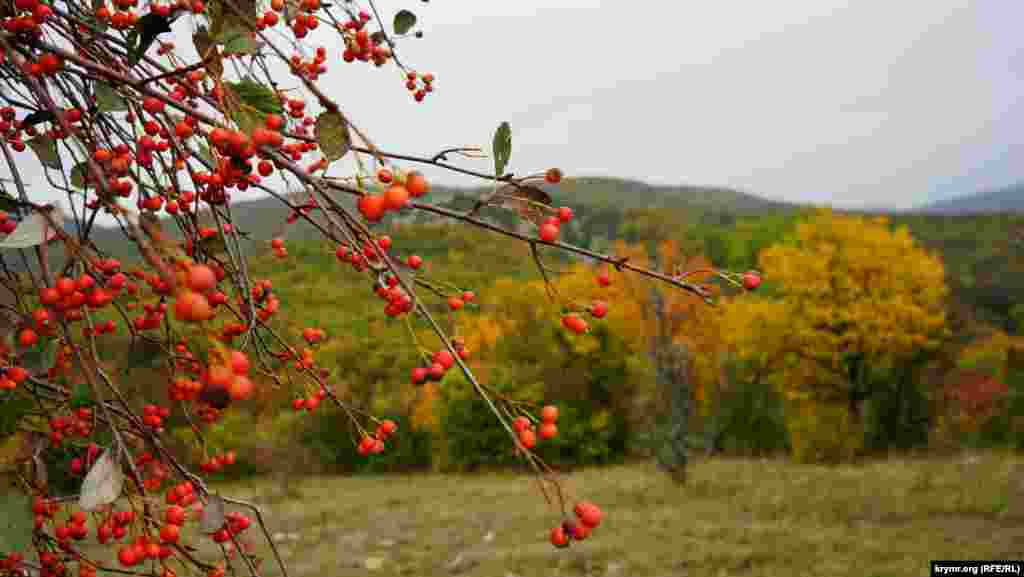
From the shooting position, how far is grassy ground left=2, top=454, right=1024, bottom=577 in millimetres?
5570

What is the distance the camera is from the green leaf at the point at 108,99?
3.76ft

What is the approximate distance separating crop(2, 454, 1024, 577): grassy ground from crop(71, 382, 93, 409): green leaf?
4.93 metres

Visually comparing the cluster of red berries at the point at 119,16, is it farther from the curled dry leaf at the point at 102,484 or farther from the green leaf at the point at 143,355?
the curled dry leaf at the point at 102,484

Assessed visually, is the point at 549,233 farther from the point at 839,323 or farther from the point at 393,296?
the point at 839,323

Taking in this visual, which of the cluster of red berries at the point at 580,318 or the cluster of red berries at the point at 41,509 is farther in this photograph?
the cluster of red berries at the point at 41,509

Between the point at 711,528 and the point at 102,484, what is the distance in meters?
6.67

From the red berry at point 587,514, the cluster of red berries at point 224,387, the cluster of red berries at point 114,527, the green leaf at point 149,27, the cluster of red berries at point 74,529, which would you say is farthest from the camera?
the cluster of red berries at point 74,529

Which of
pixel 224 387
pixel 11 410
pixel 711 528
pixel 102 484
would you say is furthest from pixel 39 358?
pixel 711 528

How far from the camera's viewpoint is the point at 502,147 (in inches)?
43.2

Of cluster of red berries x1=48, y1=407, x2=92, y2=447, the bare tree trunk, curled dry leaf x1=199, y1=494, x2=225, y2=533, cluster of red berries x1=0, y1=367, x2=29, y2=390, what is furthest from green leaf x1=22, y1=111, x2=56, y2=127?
the bare tree trunk

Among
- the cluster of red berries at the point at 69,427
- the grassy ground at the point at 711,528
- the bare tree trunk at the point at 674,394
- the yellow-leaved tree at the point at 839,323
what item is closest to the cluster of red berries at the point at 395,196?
the cluster of red berries at the point at 69,427

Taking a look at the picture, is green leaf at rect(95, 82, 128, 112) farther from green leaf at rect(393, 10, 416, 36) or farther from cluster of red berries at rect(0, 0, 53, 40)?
green leaf at rect(393, 10, 416, 36)

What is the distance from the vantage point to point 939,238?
5256 cm

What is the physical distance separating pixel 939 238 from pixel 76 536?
200 ft
